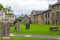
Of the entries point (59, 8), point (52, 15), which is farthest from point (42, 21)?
point (59, 8)

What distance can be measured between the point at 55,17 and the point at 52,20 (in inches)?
123

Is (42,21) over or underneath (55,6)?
underneath

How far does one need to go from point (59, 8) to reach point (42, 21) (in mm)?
21729

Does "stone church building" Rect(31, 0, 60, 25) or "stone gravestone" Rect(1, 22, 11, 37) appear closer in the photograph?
"stone gravestone" Rect(1, 22, 11, 37)

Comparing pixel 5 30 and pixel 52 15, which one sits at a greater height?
pixel 5 30

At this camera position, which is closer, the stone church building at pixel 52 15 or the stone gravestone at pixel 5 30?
the stone gravestone at pixel 5 30

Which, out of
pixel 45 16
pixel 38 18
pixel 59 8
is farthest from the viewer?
pixel 38 18

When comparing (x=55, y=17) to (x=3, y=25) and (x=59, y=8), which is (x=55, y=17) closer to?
(x=59, y=8)

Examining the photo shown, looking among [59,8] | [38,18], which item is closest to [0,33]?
[59,8]

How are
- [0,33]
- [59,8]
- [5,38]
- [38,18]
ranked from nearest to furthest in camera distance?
[5,38] < [0,33] < [59,8] < [38,18]

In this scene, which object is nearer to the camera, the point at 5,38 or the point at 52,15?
the point at 5,38

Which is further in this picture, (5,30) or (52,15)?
(52,15)

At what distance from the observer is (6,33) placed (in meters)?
21.9

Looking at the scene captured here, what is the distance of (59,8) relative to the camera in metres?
78.1
